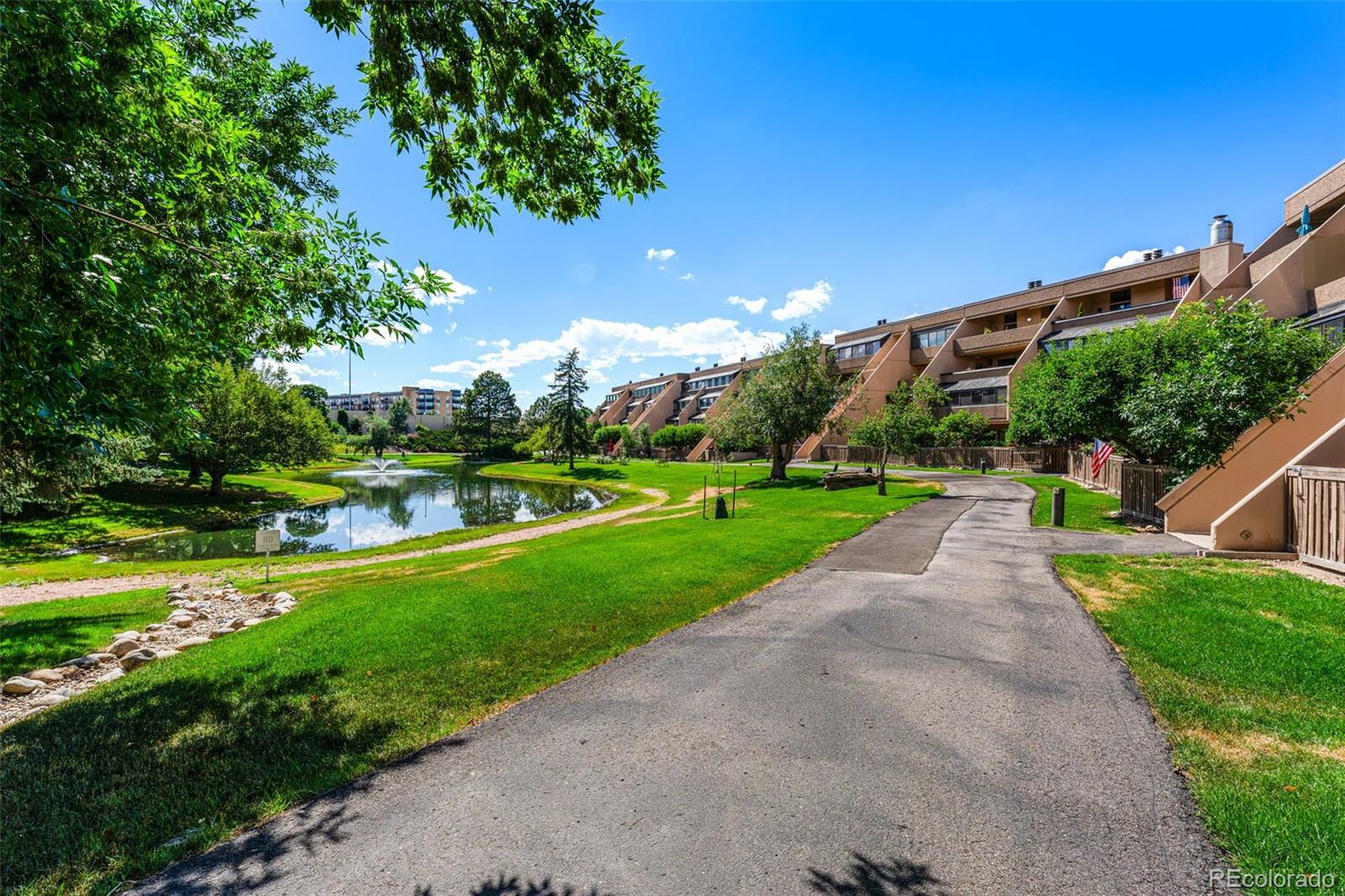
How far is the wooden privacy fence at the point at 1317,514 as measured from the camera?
920 centimetres

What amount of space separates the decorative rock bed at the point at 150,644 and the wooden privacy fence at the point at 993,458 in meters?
34.1

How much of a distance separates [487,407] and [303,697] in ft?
306

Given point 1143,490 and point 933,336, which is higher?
point 933,336

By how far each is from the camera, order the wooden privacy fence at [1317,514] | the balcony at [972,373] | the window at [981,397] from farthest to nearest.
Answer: the balcony at [972,373] < the window at [981,397] < the wooden privacy fence at [1317,514]

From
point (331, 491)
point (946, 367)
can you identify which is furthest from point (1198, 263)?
point (331, 491)

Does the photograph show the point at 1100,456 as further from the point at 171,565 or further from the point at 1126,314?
the point at 171,565

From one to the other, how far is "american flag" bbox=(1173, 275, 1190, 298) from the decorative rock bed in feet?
167

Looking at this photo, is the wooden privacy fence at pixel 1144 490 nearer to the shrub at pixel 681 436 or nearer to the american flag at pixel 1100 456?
the american flag at pixel 1100 456

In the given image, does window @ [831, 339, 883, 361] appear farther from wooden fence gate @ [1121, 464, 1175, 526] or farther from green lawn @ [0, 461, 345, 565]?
green lawn @ [0, 461, 345, 565]

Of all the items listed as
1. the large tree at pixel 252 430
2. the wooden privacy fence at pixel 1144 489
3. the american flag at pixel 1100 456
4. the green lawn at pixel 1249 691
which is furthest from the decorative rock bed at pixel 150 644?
the american flag at pixel 1100 456

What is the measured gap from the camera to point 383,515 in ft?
107

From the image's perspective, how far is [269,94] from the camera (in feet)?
48.7

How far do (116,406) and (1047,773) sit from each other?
796cm

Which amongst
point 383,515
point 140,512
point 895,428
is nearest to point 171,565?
point 140,512
